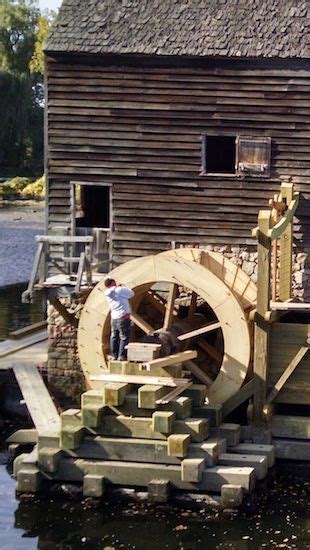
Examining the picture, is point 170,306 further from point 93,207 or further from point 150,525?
point 93,207

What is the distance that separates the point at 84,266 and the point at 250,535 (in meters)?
5.35

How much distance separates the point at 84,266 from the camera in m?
16.0

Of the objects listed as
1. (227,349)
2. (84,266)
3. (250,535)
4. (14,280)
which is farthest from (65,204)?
(14,280)

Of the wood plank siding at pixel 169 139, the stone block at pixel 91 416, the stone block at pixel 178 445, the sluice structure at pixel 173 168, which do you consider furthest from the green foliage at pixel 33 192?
the stone block at pixel 178 445

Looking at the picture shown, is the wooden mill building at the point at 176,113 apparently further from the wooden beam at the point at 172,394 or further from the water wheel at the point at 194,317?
the wooden beam at the point at 172,394

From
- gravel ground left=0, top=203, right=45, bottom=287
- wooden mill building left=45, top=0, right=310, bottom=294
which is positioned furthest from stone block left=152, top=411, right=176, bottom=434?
gravel ground left=0, top=203, right=45, bottom=287

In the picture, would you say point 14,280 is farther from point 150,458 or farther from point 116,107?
point 150,458

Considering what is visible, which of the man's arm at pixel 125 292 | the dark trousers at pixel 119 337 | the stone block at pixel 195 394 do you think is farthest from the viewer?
the man's arm at pixel 125 292

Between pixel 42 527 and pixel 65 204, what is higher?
pixel 65 204

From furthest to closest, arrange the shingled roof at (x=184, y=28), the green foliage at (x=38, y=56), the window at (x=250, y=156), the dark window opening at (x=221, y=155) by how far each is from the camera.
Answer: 1. the green foliage at (x=38, y=56)
2. the dark window opening at (x=221, y=155)
3. the window at (x=250, y=156)
4. the shingled roof at (x=184, y=28)

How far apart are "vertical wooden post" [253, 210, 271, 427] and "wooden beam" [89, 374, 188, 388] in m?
1.03

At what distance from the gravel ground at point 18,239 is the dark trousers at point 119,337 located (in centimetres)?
1592

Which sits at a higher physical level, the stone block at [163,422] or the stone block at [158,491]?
the stone block at [163,422]

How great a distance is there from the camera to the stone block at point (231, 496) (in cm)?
1241
